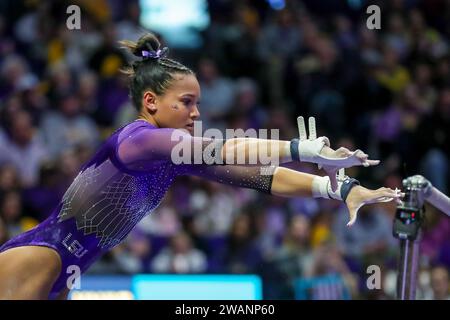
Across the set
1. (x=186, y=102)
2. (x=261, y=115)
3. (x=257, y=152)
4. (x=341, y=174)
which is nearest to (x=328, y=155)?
(x=257, y=152)

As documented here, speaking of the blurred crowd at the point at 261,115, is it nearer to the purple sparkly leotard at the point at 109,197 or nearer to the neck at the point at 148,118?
the purple sparkly leotard at the point at 109,197

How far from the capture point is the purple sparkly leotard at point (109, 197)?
375 centimetres

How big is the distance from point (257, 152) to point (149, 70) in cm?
84

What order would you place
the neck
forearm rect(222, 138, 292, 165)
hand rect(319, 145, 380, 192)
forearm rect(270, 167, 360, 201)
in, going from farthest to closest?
the neck → forearm rect(270, 167, 360, 201) → forearm rect(222, 138, 292, 165) → hand rect(319, 145, 380, 192)

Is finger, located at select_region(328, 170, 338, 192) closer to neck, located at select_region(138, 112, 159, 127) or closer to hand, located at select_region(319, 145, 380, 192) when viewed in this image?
hand, located at select_region(319, 145, 380, 192)

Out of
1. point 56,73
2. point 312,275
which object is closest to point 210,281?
point 312,275

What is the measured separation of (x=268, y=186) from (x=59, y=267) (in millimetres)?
987

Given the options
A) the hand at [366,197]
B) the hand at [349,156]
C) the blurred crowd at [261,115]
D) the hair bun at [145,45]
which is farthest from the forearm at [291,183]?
the blurred crowd at [261,115]

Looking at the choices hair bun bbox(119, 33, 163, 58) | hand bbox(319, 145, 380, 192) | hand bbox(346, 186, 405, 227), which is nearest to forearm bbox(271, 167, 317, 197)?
hand bbox(346, 186, 405, 227)

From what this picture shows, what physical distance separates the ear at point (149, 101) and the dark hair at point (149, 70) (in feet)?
0.08

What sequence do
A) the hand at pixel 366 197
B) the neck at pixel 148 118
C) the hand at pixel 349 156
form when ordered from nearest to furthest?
the hand at pixel 349 156 < the hand at pixel 366 197 < the neck at pixel 148 118

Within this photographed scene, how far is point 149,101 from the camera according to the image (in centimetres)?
392

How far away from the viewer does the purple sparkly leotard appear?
12.3 feet

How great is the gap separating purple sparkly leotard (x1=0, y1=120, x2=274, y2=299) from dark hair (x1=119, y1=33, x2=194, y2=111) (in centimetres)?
23
